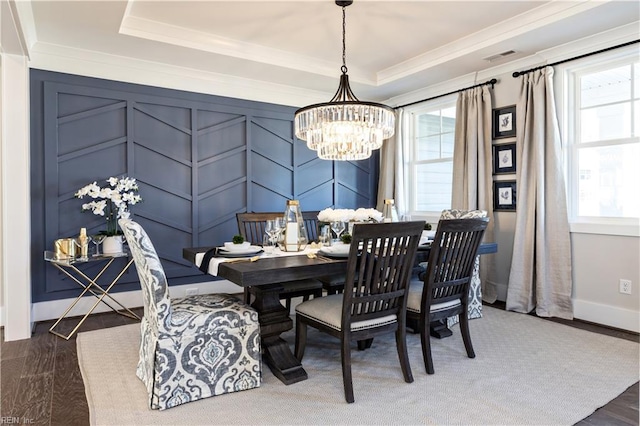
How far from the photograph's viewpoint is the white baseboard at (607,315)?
3309mm

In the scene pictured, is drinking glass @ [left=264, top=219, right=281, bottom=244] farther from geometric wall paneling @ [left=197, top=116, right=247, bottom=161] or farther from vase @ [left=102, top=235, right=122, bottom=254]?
geometric wall paneling @ [left=197, top=116, right=247, bottom=161]

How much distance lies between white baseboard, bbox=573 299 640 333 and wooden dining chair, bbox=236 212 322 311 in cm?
235

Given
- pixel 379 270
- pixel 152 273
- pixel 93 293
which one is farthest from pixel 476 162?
pixel 93 293

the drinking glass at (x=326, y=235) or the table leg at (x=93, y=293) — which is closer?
the drinking glass at (x=326, y=235)

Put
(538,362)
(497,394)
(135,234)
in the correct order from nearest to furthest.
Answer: (135,234) → (497,394) → (538,362)

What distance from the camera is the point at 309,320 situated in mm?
2439

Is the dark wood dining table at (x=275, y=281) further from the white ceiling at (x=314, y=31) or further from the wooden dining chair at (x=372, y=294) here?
the white ceiling at (x=314, y=31)

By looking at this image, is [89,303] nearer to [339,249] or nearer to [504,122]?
[339,249]

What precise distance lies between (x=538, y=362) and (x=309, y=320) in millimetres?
1555

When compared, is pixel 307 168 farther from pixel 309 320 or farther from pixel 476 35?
pixel 309 320

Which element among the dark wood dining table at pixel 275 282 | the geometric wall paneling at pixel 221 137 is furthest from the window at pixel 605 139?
the geometric wall paneling at pixel 221 137

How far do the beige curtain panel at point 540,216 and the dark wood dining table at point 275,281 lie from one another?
166cm

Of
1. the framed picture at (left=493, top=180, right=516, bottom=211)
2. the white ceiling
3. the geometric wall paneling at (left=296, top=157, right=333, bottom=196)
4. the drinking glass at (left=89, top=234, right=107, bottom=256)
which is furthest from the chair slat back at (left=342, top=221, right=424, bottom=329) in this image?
the geometric wall paneling at (left=296, top=157, right=333, bottom=196)

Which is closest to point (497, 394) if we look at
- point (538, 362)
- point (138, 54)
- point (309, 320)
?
point (538, 362)
